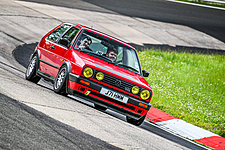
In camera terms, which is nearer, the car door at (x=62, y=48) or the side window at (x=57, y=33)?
the car door at (x=62, y=48)

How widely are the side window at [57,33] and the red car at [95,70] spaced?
34mm

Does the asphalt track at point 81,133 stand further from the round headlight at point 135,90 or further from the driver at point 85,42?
the driver at point 85,42

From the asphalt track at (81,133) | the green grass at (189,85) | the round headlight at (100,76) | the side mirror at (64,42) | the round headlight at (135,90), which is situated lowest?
the green grass at (189,85)

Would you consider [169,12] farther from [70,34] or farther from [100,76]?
[100,76]

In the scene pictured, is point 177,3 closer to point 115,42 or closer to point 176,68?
point 176,68

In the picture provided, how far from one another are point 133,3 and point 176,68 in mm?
15313

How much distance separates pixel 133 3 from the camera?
32844 mm

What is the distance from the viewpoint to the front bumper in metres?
8.14

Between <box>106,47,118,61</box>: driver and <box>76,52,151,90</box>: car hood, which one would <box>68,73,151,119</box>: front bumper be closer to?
<box>76,52,151,90</box>: car hood

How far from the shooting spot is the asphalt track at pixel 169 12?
28.4 metres

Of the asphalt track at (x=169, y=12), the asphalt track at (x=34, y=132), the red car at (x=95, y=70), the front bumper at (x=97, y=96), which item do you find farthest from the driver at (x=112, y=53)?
the asphalt track at (x=169, y=12)

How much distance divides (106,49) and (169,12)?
23178 millimetres

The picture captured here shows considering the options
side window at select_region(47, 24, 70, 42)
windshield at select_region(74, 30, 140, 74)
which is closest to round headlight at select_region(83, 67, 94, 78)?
windshield at select_region(74, 30, 140, 74)

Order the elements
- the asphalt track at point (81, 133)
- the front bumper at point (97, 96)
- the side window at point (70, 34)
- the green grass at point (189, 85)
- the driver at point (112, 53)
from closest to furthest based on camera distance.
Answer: the asphalt track at point (81, 133), the front bumper at point (97, 96), the driver at point (112, 53), the side window at point (70, 34), the green grass at point (189, 85)
